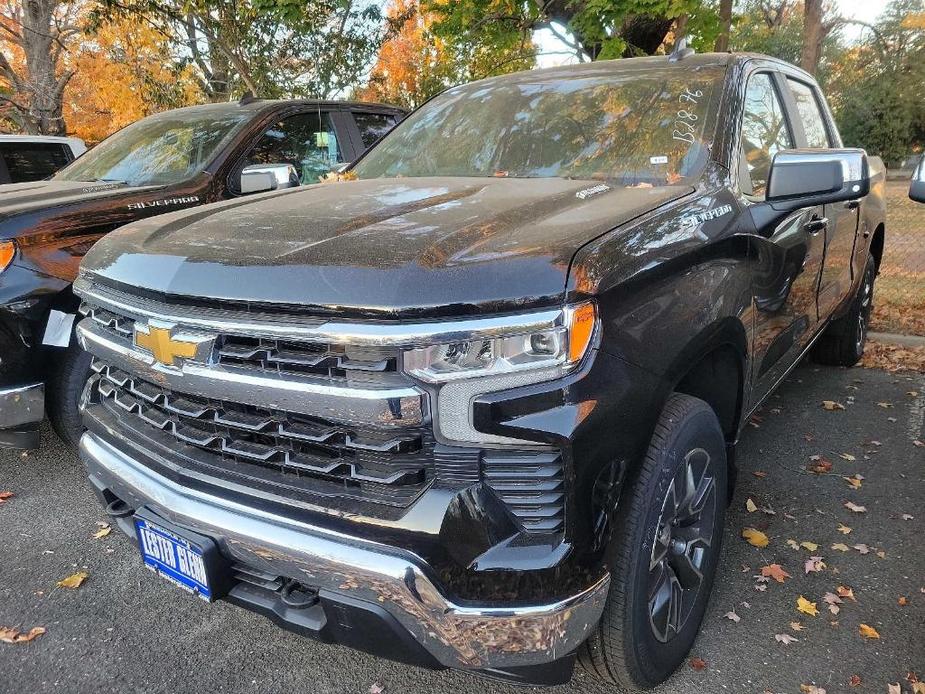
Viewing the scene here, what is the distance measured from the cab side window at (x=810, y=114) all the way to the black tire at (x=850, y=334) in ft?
4.00

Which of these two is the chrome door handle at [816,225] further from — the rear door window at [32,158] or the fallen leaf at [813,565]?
the rear door window at [32,158]

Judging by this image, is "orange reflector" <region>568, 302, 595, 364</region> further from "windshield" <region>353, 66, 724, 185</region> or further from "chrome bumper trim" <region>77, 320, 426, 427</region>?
"windshield" <region>353, 66, 724, 185</region>

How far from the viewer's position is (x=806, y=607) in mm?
2635

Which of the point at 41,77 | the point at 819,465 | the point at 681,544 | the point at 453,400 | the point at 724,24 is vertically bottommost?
the point at 819,465

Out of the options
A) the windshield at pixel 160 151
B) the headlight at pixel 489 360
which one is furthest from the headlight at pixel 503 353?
the windshield at pixel 160 151

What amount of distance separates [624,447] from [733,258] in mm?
966

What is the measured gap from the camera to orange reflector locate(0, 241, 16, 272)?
3.30 m

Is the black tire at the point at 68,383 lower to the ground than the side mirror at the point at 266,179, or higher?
lower

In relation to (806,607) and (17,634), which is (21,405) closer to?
(17,634)

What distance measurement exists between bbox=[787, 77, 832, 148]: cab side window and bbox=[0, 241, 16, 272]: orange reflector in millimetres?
3805

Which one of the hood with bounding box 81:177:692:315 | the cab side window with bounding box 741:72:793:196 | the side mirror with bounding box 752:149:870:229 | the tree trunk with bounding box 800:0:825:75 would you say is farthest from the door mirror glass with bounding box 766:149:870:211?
the tree trunk with bounding box 800:0:825:75

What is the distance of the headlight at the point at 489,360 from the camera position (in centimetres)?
158

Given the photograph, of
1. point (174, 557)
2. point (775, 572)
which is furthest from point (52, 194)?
point (775, 572)

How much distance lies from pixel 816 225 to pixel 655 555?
6.40 ft
